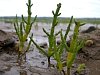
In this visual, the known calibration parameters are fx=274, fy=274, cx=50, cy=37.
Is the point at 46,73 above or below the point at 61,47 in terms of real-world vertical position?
below

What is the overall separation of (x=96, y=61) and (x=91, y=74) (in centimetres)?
181

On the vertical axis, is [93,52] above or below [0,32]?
below

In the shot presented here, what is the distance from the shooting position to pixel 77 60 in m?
9.17

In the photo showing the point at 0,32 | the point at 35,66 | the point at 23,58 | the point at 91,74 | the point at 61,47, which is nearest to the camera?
the point at 61,47

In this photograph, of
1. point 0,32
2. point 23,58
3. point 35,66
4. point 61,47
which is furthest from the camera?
point 0,32

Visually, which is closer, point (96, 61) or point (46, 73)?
point (46, 73)

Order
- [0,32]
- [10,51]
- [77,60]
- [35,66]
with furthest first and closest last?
[0,32] < [10,51] < [77,60] < [35,66]

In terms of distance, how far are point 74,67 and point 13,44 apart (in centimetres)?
322

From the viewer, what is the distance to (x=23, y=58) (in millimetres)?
8516

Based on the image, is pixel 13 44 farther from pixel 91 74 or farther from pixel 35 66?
pixel 91 74

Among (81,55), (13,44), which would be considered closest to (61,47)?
(81,55)

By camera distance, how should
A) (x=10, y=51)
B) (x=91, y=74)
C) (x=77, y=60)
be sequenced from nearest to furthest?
(x=91, y=74) < (x=77, y=60) < (x=10, y=51)

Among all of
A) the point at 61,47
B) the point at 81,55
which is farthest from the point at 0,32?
the point at 61,47

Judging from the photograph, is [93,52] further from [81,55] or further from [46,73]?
[46,73]
